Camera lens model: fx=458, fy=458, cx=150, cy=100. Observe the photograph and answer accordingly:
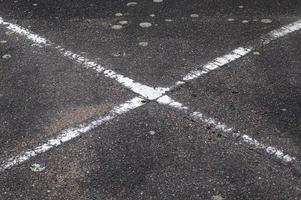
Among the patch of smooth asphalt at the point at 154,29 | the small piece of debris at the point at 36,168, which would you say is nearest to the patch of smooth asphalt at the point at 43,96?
the small piece of debris at the point at 36,168

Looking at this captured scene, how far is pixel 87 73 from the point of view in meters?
4.64

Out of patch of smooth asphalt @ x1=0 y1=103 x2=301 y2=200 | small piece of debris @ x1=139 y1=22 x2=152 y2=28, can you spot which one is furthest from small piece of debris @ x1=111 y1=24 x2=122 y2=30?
patch of smooth asphalt @ x1=0 y1=103 x2=301 y2=200

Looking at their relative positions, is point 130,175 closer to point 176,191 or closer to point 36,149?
point 176,191

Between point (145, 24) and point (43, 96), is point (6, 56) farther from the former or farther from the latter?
point (145, 24)

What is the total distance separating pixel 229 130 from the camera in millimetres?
3828

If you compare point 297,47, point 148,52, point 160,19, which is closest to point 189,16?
point 160,19

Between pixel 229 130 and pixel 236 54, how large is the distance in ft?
4.34

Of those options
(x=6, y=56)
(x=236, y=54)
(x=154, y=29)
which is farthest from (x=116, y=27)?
(x=236, y=54)

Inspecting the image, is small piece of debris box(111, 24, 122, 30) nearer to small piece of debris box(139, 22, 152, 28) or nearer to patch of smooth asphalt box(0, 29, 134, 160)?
small piece of debris box(139, 22, 152, 28)

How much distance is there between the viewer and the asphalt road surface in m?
3.39

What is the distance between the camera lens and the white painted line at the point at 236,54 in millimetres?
4582

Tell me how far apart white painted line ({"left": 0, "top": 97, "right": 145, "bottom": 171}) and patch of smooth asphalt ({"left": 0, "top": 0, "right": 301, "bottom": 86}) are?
16.6 inches

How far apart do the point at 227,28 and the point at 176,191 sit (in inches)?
107

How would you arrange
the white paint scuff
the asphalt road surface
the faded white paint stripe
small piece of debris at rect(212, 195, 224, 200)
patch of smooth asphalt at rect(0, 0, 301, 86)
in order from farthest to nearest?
Result: patch of smooth asphalt at rect(0, 0, 301, 86) < the white paint scuff < the faded white paint stripe < the asphalt road surface < small piece of debris at rect(212, 195, 224, 200)
